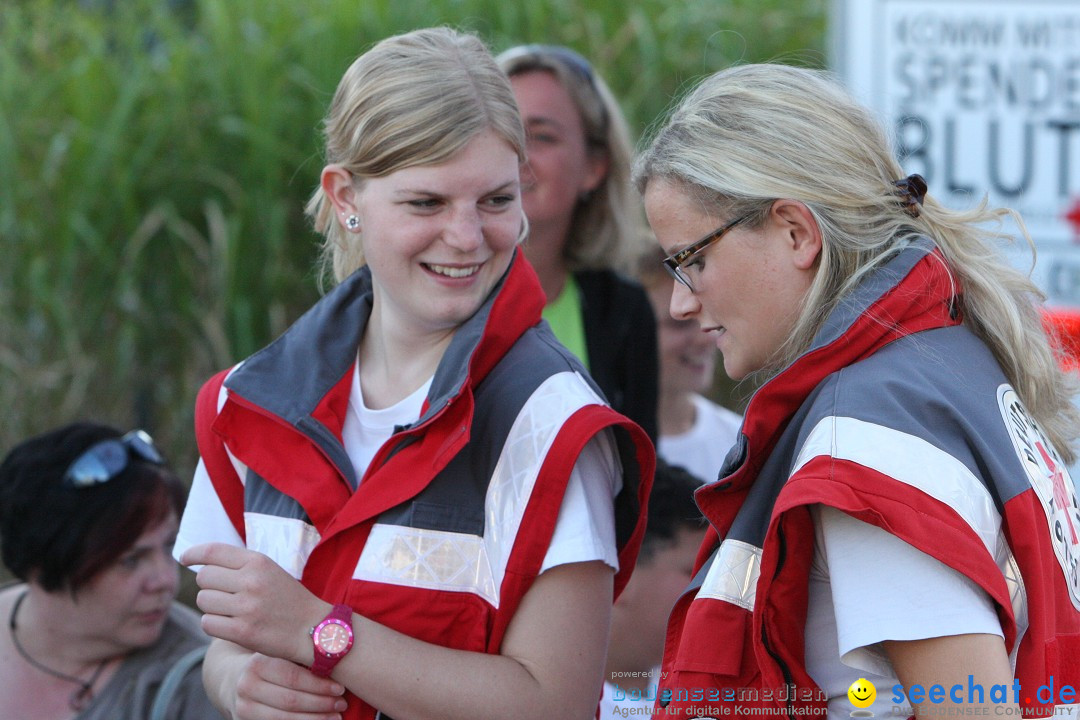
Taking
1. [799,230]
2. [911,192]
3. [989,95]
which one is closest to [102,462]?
[799,230]

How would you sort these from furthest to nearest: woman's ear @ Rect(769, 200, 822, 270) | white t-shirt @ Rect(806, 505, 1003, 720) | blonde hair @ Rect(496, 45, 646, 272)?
1. blonde hair @ Rect(496, 45, 646, 272)
2. woman's ear @ Rect(769, 200, 822, 270)
3. white t-shirt @ Rect(806, 505, 1003, 720)

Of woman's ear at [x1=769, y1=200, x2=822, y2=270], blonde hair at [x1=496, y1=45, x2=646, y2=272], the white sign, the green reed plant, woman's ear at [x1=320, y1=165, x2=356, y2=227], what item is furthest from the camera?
the green reed plant

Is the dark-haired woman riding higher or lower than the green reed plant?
lower

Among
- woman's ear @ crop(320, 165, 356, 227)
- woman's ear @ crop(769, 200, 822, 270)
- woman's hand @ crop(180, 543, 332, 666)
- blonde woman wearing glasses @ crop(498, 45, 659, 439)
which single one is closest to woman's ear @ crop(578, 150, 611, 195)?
blonde woman wearing glasses @ crop(498, 45, 659, 439)

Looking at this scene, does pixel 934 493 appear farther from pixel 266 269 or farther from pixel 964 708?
pixel 266 269

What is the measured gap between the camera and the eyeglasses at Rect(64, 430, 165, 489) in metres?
2.46

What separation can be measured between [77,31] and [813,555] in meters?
4.01

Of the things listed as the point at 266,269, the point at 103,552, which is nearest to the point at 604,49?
the point at 266,269

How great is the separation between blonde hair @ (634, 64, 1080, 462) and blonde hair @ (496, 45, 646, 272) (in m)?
1.34

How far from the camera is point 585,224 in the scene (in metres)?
2.93

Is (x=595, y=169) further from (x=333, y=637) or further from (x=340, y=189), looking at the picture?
(x=333, y=637)

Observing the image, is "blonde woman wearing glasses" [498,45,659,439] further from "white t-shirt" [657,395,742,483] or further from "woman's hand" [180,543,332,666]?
"woman's hand" [180,543,332,666]

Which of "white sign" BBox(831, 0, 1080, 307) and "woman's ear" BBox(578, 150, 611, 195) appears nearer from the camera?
"woman's ear" BBox(578, 150, 611, 195)

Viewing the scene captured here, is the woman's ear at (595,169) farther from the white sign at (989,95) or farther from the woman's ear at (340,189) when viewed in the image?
the woman's ear at (340,189)
